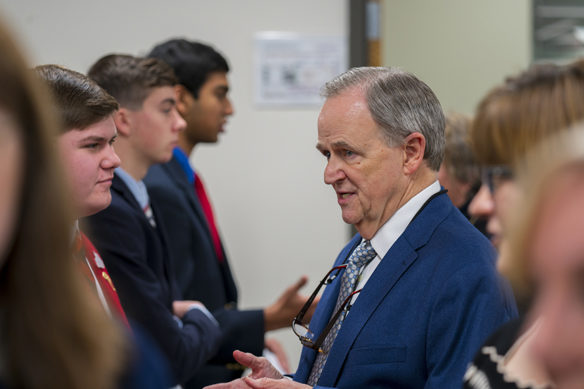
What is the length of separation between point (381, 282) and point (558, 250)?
1.03 m

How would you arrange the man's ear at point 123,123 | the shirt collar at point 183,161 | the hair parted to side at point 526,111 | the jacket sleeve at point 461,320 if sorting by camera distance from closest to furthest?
the hair parted to side at point 526,111 < the jacket sleeve at point 461,320 < the man's ear at point 123,123 < the shirt collar at point 183,161

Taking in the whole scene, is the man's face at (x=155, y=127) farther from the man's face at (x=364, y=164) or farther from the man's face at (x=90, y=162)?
the man's face at (x=364, y=164)

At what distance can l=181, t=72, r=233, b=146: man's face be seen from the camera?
3312mm

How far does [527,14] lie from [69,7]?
2447 mm

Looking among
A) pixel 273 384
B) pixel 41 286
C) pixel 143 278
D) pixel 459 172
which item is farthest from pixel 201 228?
pixel 41 286

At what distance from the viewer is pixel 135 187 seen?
7.67ft

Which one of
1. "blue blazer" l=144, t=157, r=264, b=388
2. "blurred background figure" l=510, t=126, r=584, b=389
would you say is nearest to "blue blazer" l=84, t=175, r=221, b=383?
"blue blazer" l=144, t=157, r=264, b=388

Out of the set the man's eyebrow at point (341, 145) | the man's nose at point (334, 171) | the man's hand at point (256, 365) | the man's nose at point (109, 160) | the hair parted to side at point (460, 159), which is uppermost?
the man's eyebrow at point (341, 145)

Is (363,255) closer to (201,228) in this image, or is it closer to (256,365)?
(256,365)

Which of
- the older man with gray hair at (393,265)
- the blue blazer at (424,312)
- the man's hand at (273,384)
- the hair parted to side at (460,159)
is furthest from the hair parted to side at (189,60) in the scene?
the man's hand at (273,384)

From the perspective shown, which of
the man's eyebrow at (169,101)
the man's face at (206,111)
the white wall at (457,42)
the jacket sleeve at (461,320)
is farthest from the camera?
the white wall at (457,42)

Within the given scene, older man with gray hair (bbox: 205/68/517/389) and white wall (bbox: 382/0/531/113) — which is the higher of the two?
white wall (bbox: 382/0/531/113)

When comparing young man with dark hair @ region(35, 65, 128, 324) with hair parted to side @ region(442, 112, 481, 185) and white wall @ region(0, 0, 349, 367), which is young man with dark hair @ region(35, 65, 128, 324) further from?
white wall @ region(0, 0, 349, 367)

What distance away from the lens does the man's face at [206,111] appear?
3312 millimetres
